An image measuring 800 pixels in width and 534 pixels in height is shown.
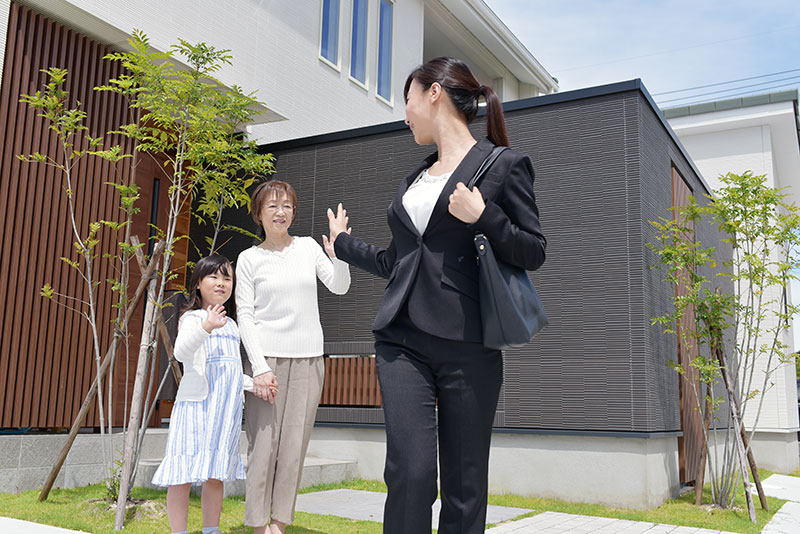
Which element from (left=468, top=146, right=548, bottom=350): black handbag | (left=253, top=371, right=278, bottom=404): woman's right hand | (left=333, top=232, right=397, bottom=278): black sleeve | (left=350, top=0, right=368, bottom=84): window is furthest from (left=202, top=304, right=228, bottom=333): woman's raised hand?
(left=350, top=0, right=368, bottom=84): window

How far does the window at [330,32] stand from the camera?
29.5 ft

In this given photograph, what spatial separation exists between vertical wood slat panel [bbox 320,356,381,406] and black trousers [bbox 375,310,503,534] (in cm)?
446

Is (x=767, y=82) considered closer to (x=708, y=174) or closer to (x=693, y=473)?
(x=708, y=174)

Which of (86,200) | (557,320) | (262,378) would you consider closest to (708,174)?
(557,320)

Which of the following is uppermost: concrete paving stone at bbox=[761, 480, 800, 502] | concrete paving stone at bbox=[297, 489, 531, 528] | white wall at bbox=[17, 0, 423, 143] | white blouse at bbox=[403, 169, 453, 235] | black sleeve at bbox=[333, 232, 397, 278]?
white wall at bbox=[17, 0, 423, 143]

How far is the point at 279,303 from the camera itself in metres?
3.33

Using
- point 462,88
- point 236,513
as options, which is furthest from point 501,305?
point 236,513

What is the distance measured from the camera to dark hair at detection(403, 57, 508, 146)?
2062 millimetres

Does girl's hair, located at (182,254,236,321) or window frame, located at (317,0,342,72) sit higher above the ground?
window frame, located at (317,0,342,72)

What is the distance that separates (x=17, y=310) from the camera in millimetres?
5059

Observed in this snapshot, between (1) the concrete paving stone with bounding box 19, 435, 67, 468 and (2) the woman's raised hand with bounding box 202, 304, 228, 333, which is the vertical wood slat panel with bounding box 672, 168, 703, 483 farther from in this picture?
(1) the concrete paving stone with bounding box 19, 435, 67, 468

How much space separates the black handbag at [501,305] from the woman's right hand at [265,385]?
1.57 metres

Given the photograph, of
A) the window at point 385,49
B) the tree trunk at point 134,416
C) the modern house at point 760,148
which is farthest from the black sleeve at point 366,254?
the modern house at point 760,148

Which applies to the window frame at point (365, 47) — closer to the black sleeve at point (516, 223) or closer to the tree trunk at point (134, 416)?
the tree trunk at point (134, 416)
